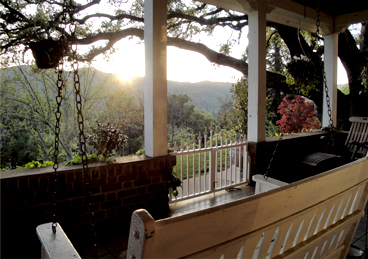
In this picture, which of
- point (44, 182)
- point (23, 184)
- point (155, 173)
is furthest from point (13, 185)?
point (155, 173)

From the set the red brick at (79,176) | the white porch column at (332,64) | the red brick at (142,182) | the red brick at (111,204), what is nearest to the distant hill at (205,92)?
the white porch column at (332,64)

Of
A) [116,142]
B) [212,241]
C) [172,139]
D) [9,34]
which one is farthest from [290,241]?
[172,139]

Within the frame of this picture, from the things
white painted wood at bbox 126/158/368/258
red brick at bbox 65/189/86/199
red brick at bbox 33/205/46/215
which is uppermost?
white painted wood at bbox 126/158/368/258

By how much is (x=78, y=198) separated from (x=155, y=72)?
1573 mm

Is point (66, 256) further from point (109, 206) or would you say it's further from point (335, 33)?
point (335, 33)

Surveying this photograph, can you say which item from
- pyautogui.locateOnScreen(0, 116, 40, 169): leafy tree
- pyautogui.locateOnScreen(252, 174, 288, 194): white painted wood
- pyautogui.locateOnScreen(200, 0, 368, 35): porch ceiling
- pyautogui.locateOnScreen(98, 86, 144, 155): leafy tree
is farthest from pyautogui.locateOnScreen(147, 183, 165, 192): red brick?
pyautogui.locateOnScreen(0, 116, 40, 169): leafy tree

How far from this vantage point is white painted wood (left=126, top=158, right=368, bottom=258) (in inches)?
25.3

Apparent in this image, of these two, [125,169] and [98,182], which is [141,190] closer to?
[125,169]

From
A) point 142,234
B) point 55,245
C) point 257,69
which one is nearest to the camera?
point 142,234

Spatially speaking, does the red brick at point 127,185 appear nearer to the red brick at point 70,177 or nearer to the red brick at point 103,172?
the red brick at point 103,172

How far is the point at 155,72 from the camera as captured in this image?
302 centimetres

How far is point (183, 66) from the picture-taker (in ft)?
23.4

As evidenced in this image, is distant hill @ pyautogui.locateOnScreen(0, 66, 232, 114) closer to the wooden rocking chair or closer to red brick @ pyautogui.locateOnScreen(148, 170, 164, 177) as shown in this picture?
the wooden rocking chair

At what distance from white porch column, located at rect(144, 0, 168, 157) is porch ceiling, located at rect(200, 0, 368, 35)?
3.55 ft
